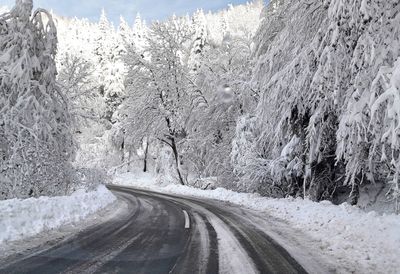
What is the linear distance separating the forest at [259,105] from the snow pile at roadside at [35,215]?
2.40 meters

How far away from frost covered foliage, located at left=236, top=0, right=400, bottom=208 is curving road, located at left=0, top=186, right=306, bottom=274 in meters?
2.68

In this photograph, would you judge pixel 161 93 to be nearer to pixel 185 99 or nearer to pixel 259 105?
pixel 185 99

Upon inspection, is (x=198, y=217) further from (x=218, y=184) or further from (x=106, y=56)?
(x=106, y=56)

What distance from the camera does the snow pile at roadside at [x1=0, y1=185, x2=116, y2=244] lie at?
8.89 metres

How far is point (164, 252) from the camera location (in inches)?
313

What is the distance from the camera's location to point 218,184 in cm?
2975

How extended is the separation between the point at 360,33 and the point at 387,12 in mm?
711

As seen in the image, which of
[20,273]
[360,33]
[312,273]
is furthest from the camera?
[360,33]

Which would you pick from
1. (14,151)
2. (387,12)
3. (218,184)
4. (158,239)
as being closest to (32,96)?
(14,151)

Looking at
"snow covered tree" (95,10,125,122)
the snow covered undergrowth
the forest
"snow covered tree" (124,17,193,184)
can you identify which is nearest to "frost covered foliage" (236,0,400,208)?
the forest

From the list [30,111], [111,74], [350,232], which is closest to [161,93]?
[30,111]

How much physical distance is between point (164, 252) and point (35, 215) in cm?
393

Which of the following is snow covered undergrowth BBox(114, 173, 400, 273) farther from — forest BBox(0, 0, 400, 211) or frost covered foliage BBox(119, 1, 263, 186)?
frost covered foliage BBox(119, 1, 263, 186)

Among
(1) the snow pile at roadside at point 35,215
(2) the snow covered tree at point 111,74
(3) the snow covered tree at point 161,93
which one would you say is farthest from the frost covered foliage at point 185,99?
(2) the snow covered tree at point 111,74
